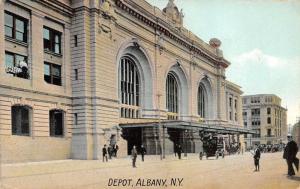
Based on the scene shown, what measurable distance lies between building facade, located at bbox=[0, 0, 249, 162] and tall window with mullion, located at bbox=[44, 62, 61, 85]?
76 mm

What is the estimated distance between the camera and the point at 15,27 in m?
29.4

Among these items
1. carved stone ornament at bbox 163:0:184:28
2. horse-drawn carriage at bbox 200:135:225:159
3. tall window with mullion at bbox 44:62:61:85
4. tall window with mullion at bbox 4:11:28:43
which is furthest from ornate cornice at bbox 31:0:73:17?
carved stone ornament at bbox 163:0:184:28

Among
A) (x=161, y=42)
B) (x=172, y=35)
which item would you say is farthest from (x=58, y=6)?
(x=172, y=35)

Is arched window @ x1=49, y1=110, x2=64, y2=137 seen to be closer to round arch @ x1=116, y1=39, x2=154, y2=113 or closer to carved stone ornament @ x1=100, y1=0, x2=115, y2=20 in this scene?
carved stone ornament @ x1=100, y1=0, x2=115, y2=20

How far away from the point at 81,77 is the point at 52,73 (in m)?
2.45

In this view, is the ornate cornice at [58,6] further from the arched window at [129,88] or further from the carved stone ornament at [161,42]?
the carved stone ornament at [161,42]

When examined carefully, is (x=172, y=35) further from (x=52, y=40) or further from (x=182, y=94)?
(x=52, y=40)

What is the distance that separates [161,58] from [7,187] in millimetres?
35845

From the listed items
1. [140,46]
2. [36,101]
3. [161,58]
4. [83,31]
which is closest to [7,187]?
[36,101]

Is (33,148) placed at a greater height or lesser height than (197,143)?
greater

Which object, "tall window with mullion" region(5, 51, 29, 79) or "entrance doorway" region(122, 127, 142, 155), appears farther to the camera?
"entrance doorway" region(122, 127, 142, 155)

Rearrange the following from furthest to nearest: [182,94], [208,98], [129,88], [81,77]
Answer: [208,98]
[182,94]
[129,88]
[81,77]

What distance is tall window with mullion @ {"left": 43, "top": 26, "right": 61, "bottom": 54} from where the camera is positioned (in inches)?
1289

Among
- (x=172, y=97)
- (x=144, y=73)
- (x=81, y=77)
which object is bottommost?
(x=172, y=97)
